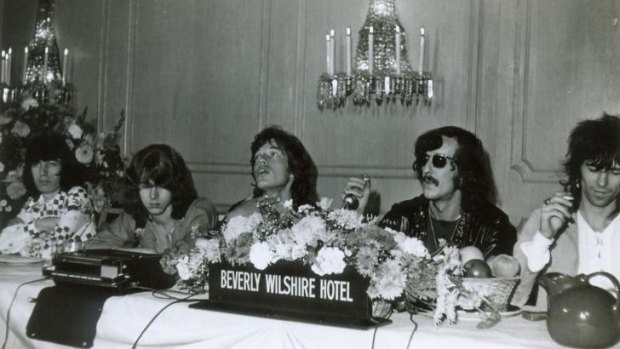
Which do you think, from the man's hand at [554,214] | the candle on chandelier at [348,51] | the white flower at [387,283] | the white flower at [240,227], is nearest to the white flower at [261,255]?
the white flower at [240,227]

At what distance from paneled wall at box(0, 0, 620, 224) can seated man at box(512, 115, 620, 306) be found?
74 cm

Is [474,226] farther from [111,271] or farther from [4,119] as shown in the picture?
[4,119]

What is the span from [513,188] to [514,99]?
0.56 metres

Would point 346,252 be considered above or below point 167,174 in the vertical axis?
below

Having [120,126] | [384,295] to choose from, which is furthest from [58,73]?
[384,295]

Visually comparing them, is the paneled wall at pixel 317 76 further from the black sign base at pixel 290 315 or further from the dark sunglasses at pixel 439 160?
the black sign base at pixel 290 315

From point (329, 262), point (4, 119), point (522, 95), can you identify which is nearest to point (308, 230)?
point (329, 262)

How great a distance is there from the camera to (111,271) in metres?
2.61

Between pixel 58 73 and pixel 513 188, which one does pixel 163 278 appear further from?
pixel 58 73

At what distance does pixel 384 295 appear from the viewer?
7.18ft

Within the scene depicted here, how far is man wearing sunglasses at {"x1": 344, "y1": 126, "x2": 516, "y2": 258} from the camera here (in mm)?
3398

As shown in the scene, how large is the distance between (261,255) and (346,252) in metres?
0.30

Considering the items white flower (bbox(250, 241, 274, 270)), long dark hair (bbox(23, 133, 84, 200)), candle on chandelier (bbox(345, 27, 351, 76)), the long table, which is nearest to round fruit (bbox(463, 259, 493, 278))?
the long table

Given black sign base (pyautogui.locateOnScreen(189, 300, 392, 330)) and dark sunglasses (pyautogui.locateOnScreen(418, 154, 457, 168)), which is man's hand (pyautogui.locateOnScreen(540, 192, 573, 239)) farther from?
black sign base (pyautogui.locateOnScreen(189, 300, 392, 330))
